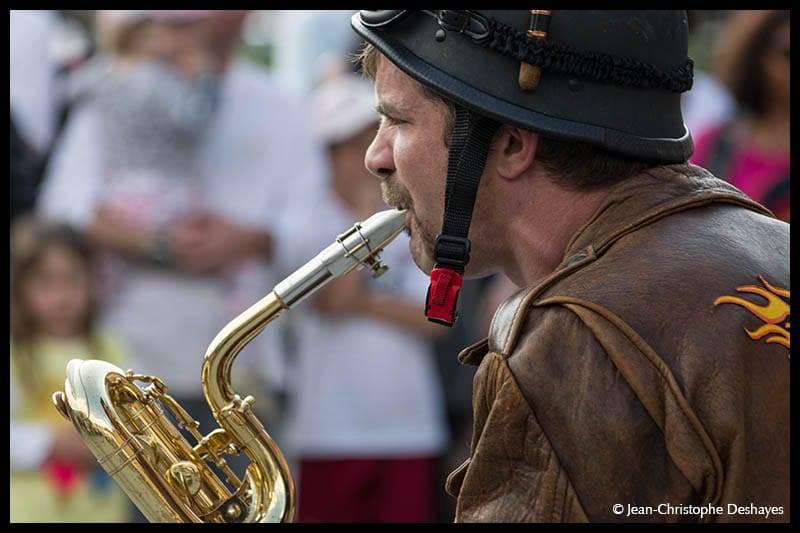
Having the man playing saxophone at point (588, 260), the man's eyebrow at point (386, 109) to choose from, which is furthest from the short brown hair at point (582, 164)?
the man's eyebrow at point (386, 109)

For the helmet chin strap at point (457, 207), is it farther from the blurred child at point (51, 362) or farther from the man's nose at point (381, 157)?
the blurred child at point (51, 362)

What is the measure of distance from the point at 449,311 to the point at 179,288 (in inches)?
121

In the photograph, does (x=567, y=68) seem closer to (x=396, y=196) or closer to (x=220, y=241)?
(x=396, y=196)

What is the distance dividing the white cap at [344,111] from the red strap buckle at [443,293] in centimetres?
323

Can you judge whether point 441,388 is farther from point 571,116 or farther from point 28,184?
point 571,116

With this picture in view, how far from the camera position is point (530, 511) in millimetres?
2268

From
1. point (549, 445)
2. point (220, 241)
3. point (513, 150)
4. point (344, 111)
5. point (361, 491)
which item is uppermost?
point (513, 150)

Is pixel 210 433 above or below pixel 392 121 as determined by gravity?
below

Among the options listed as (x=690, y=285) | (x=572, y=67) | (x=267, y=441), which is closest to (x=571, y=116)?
(x=572, y=67)

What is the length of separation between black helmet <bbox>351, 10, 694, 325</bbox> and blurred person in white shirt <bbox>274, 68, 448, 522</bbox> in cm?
315

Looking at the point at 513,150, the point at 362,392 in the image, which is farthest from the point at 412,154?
the point at 362,392

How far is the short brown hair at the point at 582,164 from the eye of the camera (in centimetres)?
264

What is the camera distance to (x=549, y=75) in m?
2.60

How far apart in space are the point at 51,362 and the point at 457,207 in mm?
3304
